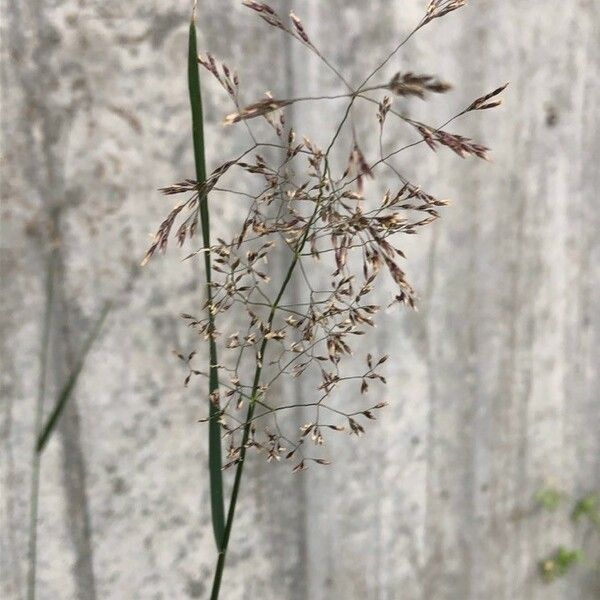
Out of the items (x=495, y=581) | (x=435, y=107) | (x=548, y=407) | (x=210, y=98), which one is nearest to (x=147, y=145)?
(x=210, y=98)

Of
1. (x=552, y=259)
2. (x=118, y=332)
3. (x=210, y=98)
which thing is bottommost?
(x=118, y=332)

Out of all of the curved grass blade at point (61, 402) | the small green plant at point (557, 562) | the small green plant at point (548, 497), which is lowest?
the small green plant at point (557, 562)

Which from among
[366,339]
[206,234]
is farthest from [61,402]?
[366,339]

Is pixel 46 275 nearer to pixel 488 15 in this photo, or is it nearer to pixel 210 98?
pixel 210 98

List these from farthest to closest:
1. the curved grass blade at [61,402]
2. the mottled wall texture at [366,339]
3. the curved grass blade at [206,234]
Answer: the mottled wall texture at [366,339] → the curved grass blade at [61,402] → the curved grass blade at [206,234]

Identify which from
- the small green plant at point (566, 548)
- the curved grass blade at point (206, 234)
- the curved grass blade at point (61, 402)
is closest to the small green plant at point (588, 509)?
the small green plant at point (566, 548)

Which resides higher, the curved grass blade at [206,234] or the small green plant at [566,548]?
the curved grass blade at [206,234]

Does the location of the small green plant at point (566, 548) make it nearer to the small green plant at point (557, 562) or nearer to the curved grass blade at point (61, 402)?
the small green plant at point (557, 562)

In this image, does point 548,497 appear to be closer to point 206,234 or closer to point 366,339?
point 366,339
